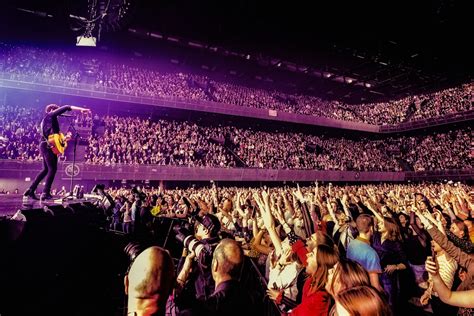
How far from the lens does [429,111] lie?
117ft

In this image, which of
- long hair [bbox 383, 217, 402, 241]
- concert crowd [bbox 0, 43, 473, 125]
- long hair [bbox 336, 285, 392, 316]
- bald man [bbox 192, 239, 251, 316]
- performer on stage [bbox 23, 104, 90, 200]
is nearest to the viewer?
long hair [bbox 336, 285, 392, 316]

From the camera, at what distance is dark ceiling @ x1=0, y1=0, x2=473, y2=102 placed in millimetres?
20297

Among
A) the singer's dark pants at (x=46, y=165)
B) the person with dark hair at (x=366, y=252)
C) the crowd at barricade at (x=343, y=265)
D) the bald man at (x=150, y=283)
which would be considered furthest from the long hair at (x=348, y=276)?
the singer's dark pants at (x=46, y=165)

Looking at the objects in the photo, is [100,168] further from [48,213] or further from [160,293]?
[160,293]

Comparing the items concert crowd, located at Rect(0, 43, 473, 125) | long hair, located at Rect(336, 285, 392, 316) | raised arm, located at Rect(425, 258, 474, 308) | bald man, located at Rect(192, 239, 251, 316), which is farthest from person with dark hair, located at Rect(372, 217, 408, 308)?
concert crowd, located at Rect(0, 43, 473, 125)

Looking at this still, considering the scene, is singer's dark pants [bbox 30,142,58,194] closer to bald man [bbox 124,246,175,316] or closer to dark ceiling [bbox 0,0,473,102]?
bald man [bbox 124,246,175,316]

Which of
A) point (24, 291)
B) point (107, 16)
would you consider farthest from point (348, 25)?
point (24, 291)

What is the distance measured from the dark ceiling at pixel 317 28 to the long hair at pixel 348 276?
2090 centimetres

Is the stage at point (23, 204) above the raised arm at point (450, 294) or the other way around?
the other way around

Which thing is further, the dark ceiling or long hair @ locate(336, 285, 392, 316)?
the dark ceiling

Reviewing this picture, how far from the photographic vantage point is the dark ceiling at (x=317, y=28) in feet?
66.6

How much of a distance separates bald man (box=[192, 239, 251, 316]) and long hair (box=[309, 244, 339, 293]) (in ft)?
2.40

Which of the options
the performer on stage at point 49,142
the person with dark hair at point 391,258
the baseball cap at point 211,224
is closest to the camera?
the baseball cap at point 211,224

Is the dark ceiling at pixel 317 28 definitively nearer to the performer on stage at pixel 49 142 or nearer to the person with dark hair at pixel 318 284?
the performer on stage at pixel 49 142
